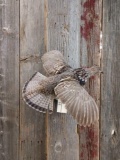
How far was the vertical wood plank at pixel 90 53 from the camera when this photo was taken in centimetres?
240

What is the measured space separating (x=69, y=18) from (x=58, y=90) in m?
0.48

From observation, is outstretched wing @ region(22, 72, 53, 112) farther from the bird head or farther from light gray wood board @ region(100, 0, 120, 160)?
light gray wood board @ region(100, 0, 120, 160)

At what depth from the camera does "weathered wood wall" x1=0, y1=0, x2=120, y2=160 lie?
7.81 ft

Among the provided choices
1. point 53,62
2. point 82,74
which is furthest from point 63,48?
point 82,74

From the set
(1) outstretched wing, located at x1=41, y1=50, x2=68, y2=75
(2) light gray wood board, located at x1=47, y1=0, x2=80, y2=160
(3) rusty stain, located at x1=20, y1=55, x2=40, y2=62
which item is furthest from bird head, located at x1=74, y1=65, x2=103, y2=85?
(3) rusty stain, located at x1=20, y1=55, x2=40, y2=62

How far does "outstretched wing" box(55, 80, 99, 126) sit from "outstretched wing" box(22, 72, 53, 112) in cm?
14

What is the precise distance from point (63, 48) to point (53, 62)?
17cm

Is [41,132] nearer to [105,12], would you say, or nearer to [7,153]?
[7,153]

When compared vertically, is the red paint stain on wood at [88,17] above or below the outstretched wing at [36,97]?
above

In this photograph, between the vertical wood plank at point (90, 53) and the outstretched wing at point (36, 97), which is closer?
the outstretched wing at point (36, 97)

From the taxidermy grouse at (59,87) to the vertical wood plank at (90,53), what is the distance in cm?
20

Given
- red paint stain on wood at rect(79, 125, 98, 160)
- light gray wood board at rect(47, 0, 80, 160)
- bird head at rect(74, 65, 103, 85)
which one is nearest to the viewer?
bird head at rect(74, 65, 103, 85)

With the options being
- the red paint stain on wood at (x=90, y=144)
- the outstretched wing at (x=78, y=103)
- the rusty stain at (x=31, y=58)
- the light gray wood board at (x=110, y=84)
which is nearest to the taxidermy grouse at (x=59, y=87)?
the outstretched wing at (x=78, y=103)

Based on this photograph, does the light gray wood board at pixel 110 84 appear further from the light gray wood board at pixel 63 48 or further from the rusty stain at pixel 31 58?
the rusty stain at pixel 31 58
